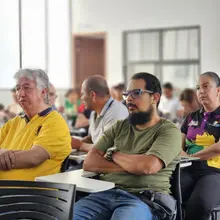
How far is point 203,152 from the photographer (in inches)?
133

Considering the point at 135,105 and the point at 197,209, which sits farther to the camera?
the point at 197,209

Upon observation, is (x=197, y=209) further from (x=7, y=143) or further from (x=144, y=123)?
(x=7, y=143)

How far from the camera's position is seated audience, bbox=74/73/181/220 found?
257 centimetres

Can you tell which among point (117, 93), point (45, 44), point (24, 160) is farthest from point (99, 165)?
point (45, 44)

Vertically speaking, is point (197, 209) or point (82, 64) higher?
point (82, 64)

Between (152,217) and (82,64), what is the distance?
30.4 feet

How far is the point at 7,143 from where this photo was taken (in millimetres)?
3215

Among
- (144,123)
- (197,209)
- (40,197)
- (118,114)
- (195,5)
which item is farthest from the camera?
(195,5)

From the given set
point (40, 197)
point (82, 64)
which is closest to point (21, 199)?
point (40, 197)

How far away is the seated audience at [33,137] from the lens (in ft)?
9.59

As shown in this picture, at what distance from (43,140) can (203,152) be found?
1.16 metres

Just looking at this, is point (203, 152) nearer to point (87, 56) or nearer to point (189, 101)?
point (189, 101)

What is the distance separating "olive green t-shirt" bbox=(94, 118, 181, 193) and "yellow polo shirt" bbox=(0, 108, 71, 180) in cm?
28

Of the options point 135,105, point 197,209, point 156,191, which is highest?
point 135,105
